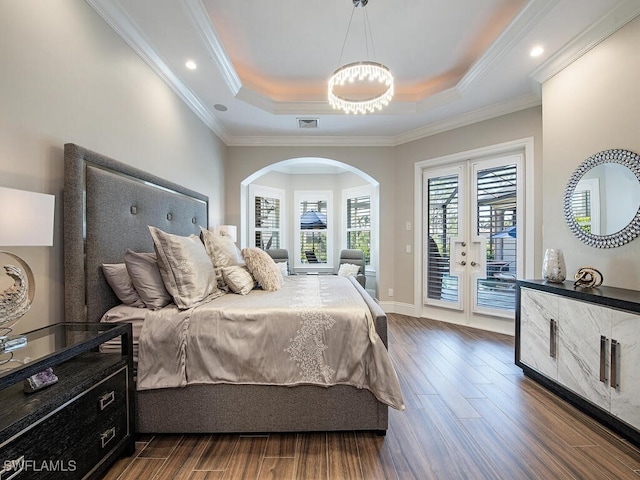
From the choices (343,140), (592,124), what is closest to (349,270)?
(343,140)

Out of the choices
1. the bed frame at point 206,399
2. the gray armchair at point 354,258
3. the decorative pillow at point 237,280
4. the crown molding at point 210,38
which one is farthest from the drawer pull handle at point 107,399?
the gray armchair at point 354,258

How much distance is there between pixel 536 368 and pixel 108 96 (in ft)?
12.6

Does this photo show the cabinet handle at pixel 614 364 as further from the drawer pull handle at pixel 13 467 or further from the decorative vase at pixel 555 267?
the drawer pull handle at pixel 13 467

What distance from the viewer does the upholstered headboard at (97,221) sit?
1.50 meters

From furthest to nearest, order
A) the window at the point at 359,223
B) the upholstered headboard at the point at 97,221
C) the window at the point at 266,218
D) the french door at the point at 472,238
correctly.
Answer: the window at the point at 359,223 < the window at the point at 266,218 < the french door at the point at 472,238 < the upholstered headboard at the point at 97,221

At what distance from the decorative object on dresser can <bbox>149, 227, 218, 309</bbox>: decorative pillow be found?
273 centimetres

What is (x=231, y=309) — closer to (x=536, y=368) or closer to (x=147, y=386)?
(x=147, y=386)

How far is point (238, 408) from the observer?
160cm

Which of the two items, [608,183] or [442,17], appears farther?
[442,17]

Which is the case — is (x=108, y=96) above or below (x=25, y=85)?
above

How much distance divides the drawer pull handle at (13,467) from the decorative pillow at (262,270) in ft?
4.91

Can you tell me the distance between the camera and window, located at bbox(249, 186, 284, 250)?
5340 mm

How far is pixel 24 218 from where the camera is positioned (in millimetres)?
1004

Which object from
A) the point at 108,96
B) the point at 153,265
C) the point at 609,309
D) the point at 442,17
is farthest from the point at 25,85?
the point at 609,309
